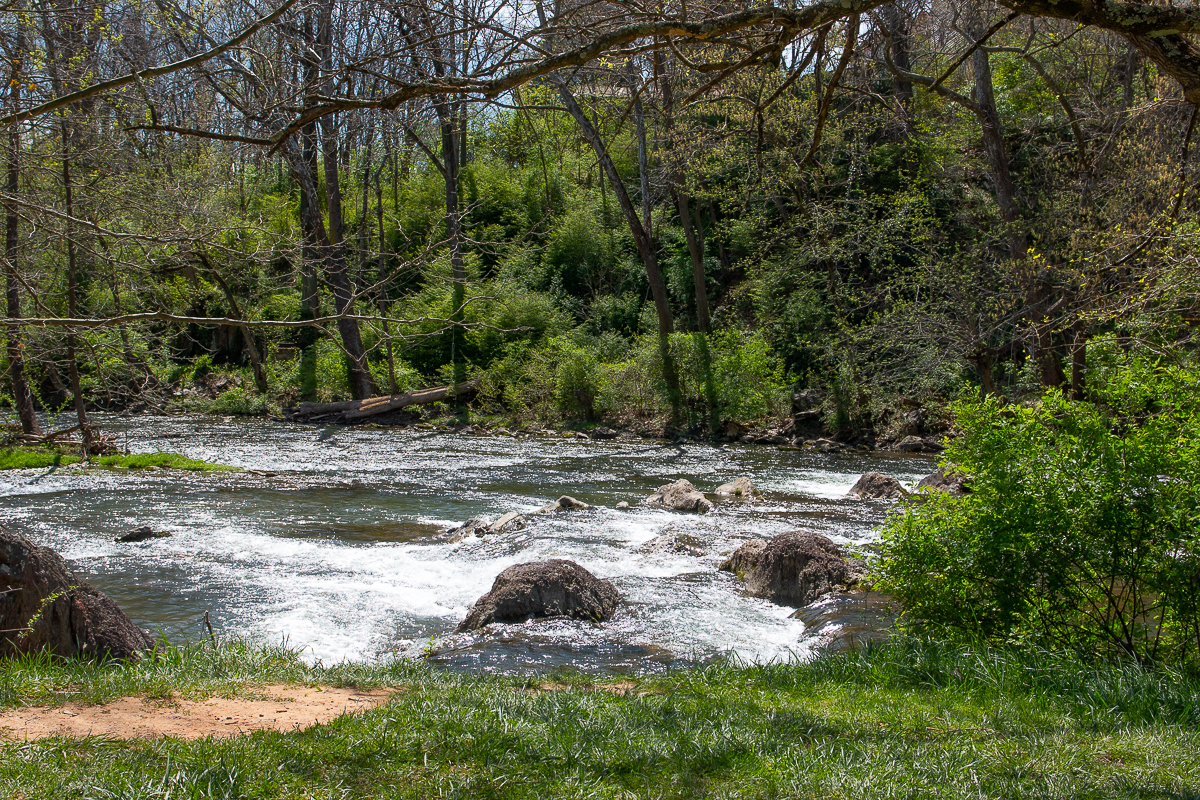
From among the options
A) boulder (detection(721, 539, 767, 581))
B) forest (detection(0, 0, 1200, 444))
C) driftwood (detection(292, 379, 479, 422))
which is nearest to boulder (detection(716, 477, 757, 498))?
boulder (detection(721, 539, 767, 581))

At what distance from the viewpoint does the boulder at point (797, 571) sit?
29.2 ft

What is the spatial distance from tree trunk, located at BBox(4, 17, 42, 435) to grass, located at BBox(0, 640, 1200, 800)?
4088 millimetres

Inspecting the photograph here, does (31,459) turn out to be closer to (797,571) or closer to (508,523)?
(508,523)

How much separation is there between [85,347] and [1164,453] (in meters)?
8.00

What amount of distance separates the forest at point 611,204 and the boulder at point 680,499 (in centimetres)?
474

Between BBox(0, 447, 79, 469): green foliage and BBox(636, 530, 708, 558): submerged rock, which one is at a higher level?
BBox(0, 447, 79, 469): green foliage

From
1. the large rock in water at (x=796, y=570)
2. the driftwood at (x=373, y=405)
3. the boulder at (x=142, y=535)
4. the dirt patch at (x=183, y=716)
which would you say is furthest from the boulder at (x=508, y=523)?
the driftwood at (x=373, y=405)

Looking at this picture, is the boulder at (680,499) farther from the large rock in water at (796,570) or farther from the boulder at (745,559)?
the large rock in water at (796,570)

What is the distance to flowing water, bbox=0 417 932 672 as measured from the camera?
786cm

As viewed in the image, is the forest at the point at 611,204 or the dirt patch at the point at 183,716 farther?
the forest at the point at 611,204

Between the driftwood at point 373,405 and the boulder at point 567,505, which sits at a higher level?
the driftwood at point 373,405

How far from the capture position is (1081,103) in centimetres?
2011

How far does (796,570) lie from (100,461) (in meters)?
14.0

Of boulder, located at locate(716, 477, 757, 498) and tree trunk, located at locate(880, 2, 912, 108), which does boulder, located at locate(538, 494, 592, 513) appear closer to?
boulder, located at locate(716, 477, 757, 498)
